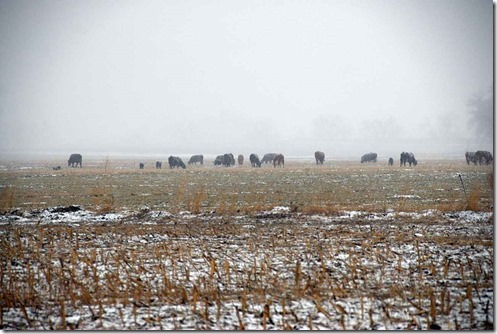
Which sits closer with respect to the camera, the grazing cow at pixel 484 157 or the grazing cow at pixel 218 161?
the grazing cow at pixel 484 157

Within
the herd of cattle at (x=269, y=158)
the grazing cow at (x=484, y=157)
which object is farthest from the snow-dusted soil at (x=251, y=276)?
the herd of cattle at (x=269, y=158)

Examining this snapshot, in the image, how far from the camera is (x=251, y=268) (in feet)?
24.6

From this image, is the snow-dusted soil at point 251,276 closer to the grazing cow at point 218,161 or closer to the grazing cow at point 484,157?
the grazing cow at point 484,157

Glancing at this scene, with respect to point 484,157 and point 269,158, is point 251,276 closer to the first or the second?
point 484,157

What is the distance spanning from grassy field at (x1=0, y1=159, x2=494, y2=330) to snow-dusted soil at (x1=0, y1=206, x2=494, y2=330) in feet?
0.08

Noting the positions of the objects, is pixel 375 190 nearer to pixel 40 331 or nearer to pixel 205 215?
pixel 205 215

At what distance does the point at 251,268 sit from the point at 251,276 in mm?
286

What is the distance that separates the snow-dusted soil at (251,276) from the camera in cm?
554

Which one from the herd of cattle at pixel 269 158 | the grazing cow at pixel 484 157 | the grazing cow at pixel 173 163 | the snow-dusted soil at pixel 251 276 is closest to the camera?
the snow-dusted soil at pixel 251 276

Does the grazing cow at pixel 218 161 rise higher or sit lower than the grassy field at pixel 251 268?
higher

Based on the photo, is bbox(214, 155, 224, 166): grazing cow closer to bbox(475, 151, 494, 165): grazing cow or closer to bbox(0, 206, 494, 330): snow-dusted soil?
bbox(475, 151, 494, 165): grazing cow

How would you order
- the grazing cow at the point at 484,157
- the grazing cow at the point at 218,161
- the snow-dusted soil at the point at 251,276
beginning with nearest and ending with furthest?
the snow-dusted soil at the point at 251,276 → the grazing cow at the point at 484,157 → the grazing cow at the point at 218,161

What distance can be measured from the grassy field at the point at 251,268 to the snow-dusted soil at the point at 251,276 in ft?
0.08

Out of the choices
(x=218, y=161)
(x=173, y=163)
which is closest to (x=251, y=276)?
(x=173, y=163)
